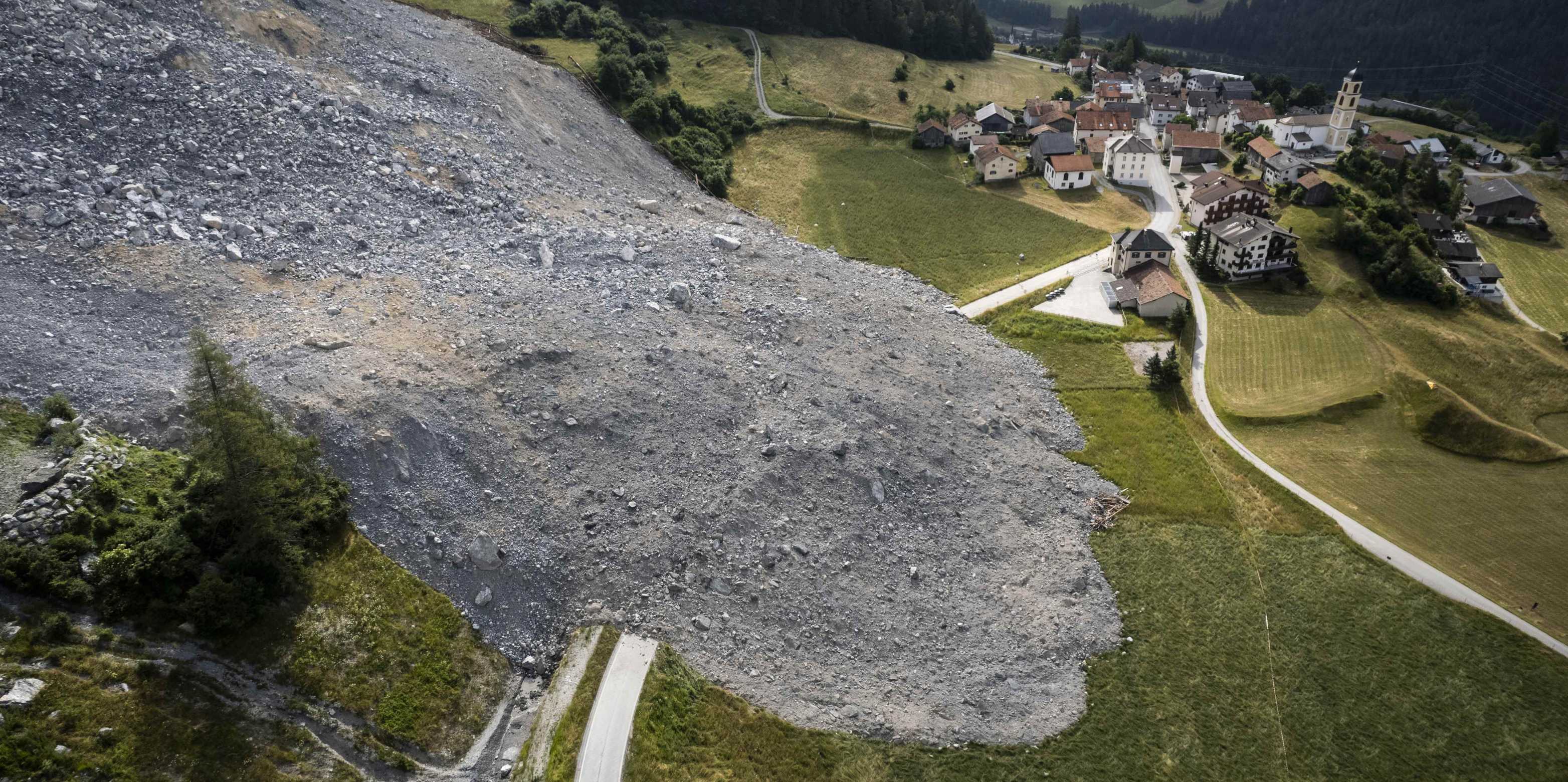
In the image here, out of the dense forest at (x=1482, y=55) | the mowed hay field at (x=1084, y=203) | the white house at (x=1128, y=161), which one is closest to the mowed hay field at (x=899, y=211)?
the mowed hay field at (x=1084, y=203)

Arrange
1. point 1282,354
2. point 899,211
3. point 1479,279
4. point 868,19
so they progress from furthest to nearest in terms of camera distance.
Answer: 1. point 868,19
2. point 899,211
3. point 1479,279
4. point 1282,354

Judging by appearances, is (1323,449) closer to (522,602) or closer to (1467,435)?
(1467,435)

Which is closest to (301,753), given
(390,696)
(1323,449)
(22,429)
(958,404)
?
(390,696)

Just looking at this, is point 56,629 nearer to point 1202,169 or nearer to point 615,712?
point 615,712

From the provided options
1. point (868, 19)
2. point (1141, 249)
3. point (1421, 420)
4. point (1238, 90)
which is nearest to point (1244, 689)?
point (1421, 420)

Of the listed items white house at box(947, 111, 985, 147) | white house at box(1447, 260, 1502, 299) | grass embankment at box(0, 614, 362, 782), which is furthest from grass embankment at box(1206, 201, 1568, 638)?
grass embankment at box(0, 614, 362, 782)

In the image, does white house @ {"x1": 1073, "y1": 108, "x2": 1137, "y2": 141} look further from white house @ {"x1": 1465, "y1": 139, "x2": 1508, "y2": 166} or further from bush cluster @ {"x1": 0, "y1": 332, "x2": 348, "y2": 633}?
bush cluster @ {"x1": 0, "y1": 332, "x2": 348, "y2": 633}

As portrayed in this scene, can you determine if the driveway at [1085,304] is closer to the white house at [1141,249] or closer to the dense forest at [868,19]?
the white house at [1141,249]
